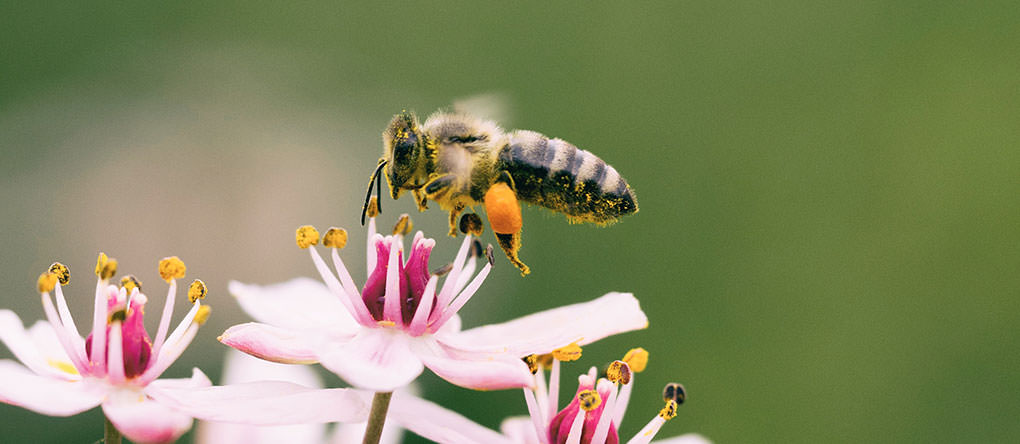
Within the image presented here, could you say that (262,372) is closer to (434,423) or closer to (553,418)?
(434,423)

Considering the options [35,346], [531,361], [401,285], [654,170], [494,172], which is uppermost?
[654,170]

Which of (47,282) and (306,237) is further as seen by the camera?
(306,237)

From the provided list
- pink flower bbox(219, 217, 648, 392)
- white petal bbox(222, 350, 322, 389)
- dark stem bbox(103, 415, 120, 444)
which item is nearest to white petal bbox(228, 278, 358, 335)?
pink flower bbox(219, 217, 648, 392)

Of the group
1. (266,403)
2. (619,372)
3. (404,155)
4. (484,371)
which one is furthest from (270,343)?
(619,372)

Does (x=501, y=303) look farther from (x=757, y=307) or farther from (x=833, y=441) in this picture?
(x=833, y=441)

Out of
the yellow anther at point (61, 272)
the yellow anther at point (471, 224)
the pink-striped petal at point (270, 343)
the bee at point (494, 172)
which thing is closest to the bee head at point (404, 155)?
the bee at point (494, 172)

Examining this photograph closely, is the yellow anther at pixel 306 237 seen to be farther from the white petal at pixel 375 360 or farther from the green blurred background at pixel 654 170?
the green blurred background at pixel 654 170
